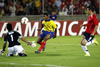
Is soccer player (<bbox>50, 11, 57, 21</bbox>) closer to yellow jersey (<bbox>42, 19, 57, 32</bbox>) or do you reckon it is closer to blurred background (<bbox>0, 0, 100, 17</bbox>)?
blurred background (<bbox>0, 0, 100, 17</bbox>)

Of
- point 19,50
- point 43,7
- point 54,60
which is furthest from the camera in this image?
point 43,7

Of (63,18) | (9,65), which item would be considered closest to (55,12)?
(63,18)

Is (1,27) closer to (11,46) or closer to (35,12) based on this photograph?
(35,12)

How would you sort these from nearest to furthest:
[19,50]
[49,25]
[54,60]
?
[54,60] → [19,50] → [49,25]

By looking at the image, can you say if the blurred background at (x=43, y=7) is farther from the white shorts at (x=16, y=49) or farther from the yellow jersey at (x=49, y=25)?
the white shorts at (x=16, y=49)

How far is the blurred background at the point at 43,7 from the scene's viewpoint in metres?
21.2

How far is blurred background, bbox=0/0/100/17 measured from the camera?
2117 centimetres

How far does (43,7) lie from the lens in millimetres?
21969

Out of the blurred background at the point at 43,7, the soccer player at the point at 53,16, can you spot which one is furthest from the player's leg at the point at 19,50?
the soccer player at the point at 53,16

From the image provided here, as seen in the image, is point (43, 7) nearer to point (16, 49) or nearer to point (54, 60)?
point (16, 49)

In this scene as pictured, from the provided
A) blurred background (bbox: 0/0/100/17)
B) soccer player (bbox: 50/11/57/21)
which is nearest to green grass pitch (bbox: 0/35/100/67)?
blurred background (bbox: 0/0/100/17)

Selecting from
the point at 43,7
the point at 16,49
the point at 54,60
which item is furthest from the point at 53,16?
the point at 54,60

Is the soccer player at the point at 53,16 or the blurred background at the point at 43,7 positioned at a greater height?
the blurred background at the point at 43,7

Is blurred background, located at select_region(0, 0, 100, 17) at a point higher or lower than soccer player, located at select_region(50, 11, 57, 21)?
higher
